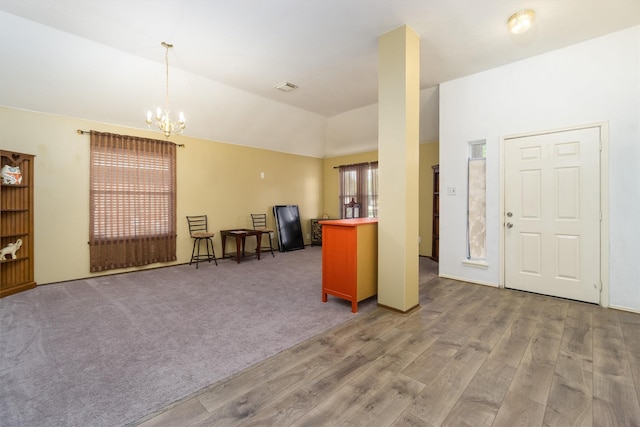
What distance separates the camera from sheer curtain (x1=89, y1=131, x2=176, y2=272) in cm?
440

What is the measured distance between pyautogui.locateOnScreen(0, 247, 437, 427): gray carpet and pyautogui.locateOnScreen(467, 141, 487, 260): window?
1920 millimetres

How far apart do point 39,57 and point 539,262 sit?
21.6ft

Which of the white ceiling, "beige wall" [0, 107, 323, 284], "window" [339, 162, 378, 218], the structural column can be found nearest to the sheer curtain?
"beige wall" [0, 107, 323, 284]

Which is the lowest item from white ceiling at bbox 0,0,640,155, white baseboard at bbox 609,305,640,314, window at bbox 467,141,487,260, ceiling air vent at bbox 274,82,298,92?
white baseboard at bbox 609,305,640,314

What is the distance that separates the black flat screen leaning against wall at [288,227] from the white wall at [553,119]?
12.4ft

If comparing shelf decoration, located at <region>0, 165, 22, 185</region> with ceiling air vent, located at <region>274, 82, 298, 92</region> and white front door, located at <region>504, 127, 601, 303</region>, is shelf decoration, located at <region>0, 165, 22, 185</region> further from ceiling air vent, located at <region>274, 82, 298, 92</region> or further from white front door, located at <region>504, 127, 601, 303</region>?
white front door, located at <region>504, 127, 601, 303</region>

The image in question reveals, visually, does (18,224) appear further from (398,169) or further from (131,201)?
(398,169)

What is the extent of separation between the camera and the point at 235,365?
1.97 meters

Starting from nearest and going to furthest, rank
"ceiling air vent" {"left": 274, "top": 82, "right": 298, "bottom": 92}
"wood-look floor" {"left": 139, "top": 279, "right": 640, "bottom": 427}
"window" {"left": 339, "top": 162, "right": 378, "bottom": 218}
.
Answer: "wood-look floor" {"left": 139, "top": 279, "right": 640, "bottom": 427} → "ceiling air vent" {"left": 274, "top": 82, "right": 298, "bottom": 92} → "window" {"left": 339, "top": 162, "right": 378, "bottom": 218}

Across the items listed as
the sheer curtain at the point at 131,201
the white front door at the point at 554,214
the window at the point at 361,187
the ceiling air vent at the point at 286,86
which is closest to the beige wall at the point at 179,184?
the sheer curtain at the point at 131,201

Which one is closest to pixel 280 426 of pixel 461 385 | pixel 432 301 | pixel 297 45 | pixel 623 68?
pixel 461 385

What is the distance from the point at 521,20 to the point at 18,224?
6.45m

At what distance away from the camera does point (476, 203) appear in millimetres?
4020

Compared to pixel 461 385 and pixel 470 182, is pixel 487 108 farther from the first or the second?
pixel 461 385
